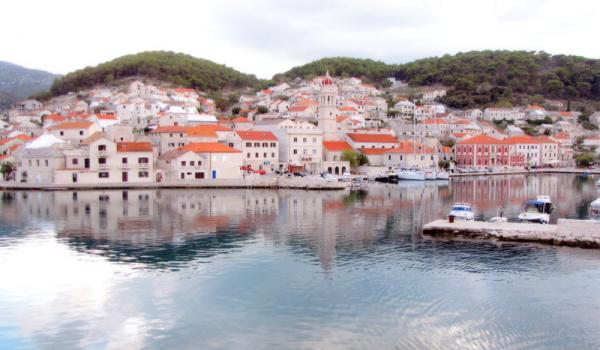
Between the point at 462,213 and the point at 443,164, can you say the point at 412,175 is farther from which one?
the point at 462,213

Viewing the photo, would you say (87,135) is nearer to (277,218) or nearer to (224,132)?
(224,132)

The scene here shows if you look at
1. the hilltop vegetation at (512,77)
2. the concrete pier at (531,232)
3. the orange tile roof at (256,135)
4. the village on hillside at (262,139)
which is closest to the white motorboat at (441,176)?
the village on hillside at (262,139)

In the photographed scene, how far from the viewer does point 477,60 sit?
381 feet

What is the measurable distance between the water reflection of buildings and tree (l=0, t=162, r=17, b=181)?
7538 mm

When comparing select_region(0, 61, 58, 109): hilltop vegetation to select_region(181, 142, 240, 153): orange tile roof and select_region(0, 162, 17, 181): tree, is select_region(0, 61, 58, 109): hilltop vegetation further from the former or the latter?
select_region(181, 142, 240, 153): orange tile roof

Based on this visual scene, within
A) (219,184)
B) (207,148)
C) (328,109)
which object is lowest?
(219,184)

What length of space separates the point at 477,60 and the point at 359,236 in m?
106

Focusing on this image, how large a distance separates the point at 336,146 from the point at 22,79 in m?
164

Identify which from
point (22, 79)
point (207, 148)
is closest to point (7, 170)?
point (207, 148)

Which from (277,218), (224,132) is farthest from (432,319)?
(224,132)

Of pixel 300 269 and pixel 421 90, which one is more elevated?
pixel 421 90

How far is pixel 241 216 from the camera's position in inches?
991

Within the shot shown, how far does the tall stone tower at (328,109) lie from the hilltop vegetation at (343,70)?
6539 centimetres

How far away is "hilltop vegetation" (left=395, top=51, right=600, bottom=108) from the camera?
331 feet
